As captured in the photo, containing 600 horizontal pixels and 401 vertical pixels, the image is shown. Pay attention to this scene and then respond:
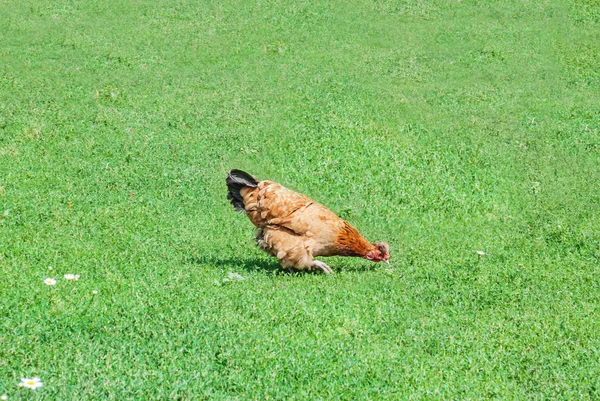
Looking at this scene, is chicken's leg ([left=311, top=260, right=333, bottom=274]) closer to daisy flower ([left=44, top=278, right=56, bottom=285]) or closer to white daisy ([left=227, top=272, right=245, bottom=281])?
white daisy ([left=227, top=272, right=245, bottom=281])

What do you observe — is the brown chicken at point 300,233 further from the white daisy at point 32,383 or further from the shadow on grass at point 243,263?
the white daisy at point 32,383

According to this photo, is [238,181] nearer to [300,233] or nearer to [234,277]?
[300,233]

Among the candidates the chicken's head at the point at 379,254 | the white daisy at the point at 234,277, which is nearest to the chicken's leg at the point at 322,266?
the chicken's head at the point at 379,254

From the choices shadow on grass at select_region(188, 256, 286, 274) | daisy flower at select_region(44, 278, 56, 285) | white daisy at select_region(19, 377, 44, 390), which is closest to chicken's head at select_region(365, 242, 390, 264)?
shadow on grass at select_region(188, 256, 286, 274)

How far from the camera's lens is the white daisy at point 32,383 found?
5.64 meters

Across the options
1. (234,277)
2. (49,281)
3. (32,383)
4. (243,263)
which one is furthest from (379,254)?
(32,383)

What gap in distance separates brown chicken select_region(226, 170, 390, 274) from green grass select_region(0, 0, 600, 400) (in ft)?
0.94

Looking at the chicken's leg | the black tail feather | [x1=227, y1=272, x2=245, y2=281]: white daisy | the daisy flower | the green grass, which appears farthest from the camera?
the black tail feather

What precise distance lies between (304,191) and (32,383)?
722 cm

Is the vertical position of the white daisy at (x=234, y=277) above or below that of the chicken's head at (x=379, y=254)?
below

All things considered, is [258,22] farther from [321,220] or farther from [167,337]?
[167,337]

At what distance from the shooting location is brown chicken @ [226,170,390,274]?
9094mm

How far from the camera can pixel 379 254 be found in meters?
9.30

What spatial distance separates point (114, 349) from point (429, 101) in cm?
1215
